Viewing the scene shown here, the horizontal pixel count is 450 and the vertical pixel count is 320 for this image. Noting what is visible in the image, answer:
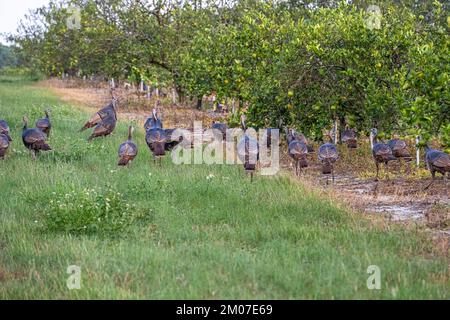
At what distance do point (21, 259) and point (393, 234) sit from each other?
4710 mm

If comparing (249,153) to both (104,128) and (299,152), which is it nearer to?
(299,152)

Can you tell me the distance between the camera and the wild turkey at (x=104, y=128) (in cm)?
1653

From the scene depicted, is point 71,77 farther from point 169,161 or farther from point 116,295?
point 116,295

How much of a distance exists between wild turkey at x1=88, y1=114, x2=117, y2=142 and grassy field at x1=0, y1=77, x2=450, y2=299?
427cm

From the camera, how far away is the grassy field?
639cm

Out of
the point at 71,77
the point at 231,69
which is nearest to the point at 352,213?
the point at 231,69

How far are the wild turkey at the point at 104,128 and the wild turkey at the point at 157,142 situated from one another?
281 centimetres

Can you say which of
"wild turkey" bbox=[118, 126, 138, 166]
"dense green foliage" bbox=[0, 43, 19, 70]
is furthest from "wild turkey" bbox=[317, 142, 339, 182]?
"dense green foliage" bbox=[0, 43, 19, 70]

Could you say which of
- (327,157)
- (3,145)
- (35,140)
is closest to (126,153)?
(35,140)

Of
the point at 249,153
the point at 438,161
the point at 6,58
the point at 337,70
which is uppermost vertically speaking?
the point at 6,58

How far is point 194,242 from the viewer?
26.3 ft

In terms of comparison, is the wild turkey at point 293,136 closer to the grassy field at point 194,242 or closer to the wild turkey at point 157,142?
the grassy field at point 194,242

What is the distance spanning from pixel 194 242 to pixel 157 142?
19.6 feet

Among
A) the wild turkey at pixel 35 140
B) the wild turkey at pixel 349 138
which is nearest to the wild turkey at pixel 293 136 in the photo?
the wild turkey at pixel 349 138
